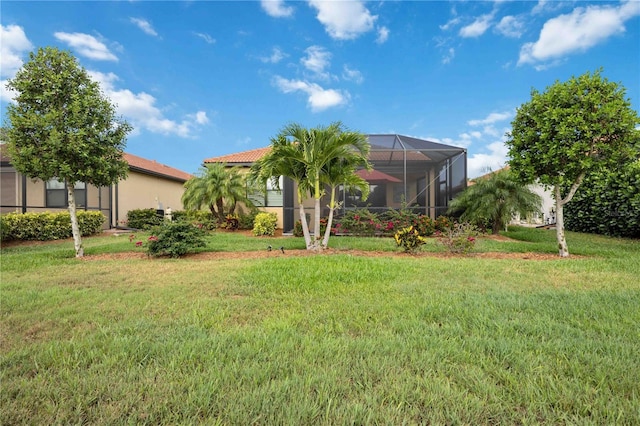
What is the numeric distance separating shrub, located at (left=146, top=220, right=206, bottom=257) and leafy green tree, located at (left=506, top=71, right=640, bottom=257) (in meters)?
8.67

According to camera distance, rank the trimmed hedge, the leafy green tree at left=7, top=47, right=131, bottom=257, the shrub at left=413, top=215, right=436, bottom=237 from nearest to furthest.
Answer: the leafy green tree at left=7, top=47, right=131, bottom=257
the trimmed hedge
the shrub at left=413, top=215, right=436, bottom=237

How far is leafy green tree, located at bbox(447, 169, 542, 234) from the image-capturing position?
35.3 feet

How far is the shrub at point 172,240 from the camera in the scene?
23.7 feet

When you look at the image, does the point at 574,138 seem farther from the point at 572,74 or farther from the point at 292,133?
the point at 292,133

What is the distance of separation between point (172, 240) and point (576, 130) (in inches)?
395

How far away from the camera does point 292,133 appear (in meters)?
7.93

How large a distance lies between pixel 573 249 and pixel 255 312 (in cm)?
926

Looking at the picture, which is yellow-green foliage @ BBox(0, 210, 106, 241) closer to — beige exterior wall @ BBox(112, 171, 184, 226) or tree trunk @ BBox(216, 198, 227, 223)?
beige exterior wall @ BBox(112, 171, 184, 226)

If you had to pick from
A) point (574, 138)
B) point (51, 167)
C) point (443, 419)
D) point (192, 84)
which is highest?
point (192, 84)

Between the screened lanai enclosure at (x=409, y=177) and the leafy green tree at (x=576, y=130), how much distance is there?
4550 millimetres

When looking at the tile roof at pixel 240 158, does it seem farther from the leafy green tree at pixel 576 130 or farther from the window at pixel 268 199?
the leafy green tree at pixel 576 130

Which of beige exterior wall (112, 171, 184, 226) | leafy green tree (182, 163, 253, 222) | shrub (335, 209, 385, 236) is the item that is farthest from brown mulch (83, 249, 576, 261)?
beige exterior wall (112, 171, 184, 226)

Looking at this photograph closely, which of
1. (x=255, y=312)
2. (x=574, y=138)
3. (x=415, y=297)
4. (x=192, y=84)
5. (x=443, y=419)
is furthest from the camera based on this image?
(x=192, y=84)

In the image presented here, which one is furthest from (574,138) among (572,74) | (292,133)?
(292,133)
